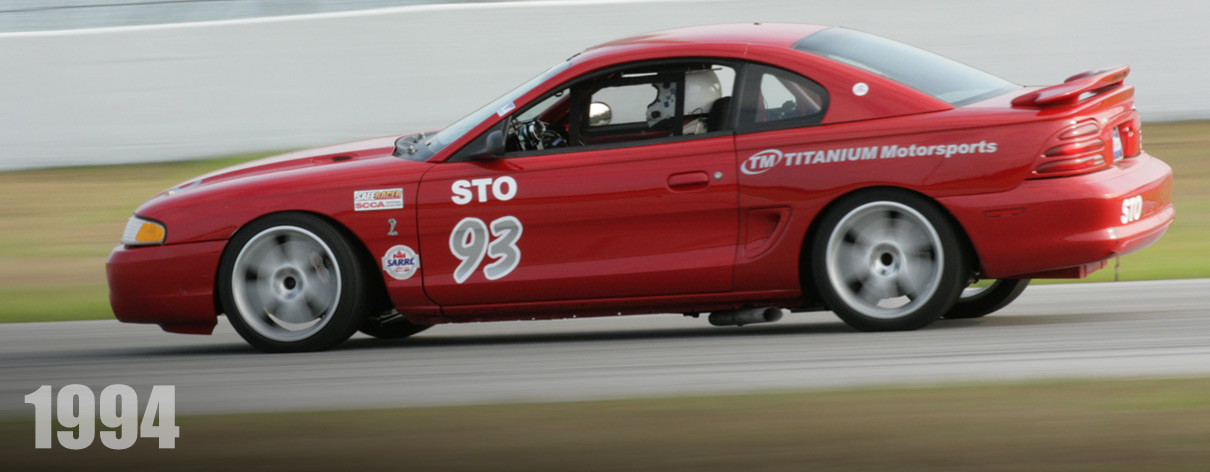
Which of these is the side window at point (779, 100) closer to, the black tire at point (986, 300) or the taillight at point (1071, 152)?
the taillight at point (1071, 152)

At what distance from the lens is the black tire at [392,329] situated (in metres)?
7.49

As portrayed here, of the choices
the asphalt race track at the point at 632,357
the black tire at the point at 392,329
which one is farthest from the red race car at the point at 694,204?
the black tire at the point at 392,329

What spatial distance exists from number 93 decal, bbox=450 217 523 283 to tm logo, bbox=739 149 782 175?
1.03m

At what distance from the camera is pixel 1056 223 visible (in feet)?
19.5

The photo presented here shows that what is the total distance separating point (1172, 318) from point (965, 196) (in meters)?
1.33

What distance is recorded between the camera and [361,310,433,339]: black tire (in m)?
7.49

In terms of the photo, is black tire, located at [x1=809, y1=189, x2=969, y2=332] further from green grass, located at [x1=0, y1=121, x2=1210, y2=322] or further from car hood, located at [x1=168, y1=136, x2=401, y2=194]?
green grass, located at [x1=0, y1=121, x2=1210, y2=322]

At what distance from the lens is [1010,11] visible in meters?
13.1

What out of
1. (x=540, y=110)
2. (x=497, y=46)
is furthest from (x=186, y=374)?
(x=497, y=46)

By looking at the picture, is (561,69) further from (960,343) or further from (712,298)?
(960,343)

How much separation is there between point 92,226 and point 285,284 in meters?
6.02

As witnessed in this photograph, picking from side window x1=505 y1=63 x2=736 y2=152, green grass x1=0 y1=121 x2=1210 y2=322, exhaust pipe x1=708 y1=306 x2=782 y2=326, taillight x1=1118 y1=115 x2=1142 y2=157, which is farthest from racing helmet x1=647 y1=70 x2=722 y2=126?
green grass x1=0 y1=121 x2=1210 y2=322

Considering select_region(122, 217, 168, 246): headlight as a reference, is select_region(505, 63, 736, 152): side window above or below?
above

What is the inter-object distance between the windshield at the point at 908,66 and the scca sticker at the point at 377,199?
1911mm
